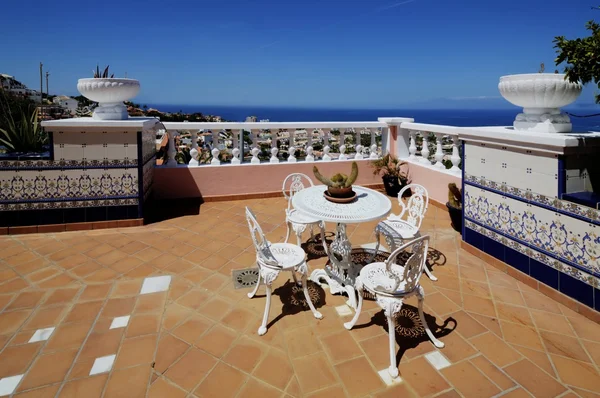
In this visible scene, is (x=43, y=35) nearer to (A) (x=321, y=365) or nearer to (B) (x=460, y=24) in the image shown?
(B) (x=460, y=24)

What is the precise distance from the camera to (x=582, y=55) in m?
2.06

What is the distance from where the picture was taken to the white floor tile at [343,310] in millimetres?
A: 2479

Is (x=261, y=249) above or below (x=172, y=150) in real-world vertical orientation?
below

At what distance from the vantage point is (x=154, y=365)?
193 centimetres

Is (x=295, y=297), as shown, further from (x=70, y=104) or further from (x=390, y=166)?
(x=70, y=104)

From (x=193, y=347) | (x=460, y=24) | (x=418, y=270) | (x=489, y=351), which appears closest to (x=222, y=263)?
(x=193, y=347)

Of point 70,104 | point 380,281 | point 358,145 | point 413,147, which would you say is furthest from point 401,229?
point 70,104

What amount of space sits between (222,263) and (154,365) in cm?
138

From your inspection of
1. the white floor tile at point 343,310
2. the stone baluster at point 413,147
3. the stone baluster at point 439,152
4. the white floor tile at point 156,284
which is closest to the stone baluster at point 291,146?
the stone baluster at point 413,147

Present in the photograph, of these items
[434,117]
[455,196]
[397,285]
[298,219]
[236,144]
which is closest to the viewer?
[397,285]

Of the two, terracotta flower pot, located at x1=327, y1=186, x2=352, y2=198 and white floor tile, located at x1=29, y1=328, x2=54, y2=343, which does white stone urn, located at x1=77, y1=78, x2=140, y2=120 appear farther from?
terracotta flower pot, located at x1=327, y1=186, x2=352, y2=198

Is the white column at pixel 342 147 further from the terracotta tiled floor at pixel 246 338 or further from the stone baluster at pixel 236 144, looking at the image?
the terracotta tiled floor at pixel 246 338

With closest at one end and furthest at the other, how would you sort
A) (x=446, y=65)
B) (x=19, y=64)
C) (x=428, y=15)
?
(x=428, y=15), (x=19, y=64), (x=446, y=65)

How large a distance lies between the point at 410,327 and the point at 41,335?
8.01 feet
